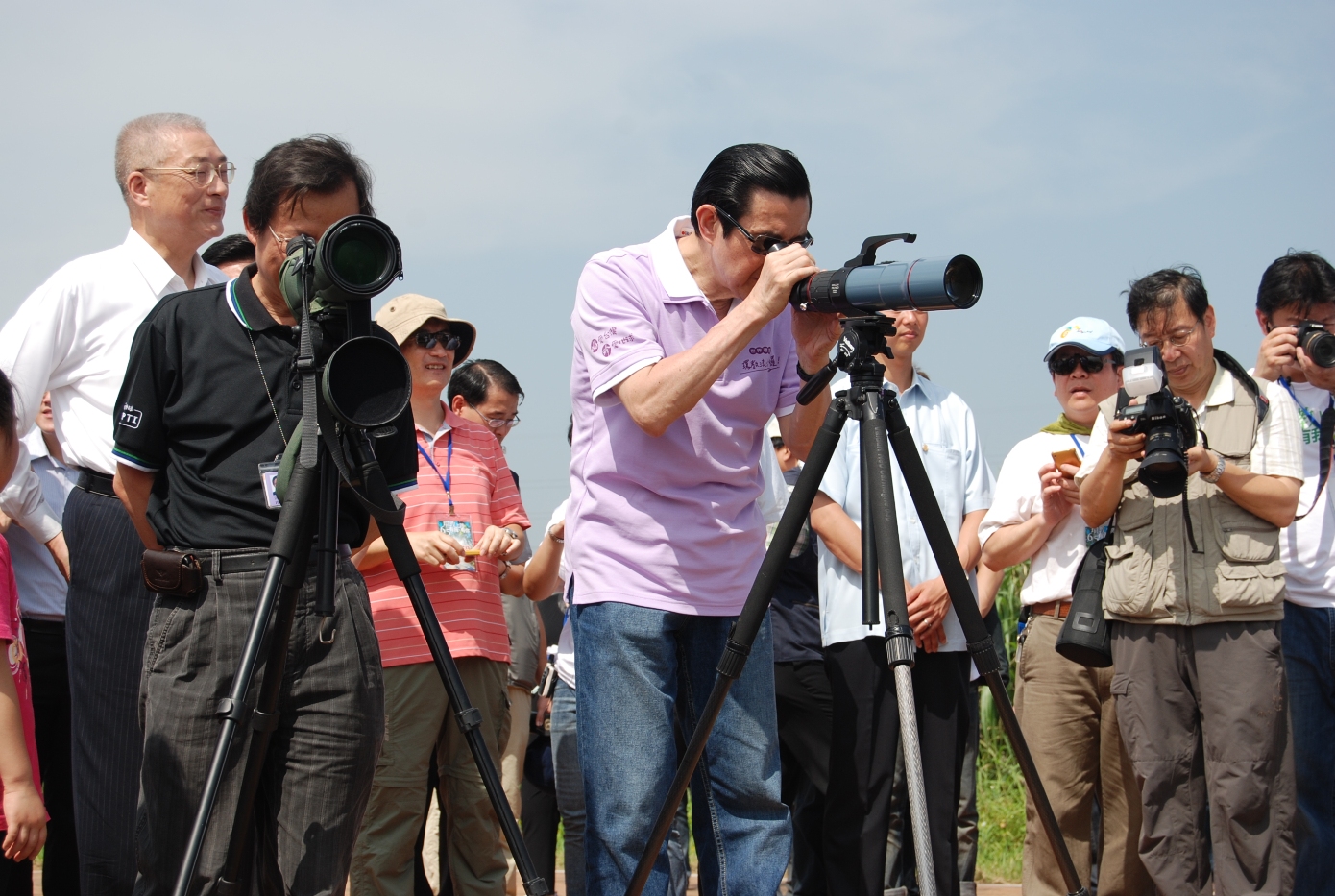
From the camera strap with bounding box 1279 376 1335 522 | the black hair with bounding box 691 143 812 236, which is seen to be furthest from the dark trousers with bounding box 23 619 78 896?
the camera strap with bounding box 1279 376 1335 522

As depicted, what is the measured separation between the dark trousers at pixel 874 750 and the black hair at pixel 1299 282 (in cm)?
200

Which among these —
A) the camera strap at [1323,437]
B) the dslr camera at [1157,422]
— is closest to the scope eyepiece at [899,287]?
the dslr camera at [1157,422]

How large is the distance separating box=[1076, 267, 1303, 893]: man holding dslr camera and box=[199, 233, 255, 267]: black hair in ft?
10.7

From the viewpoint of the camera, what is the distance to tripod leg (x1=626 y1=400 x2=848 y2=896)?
2.43m

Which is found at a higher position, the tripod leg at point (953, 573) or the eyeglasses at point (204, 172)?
the eyeglasses at point (204, 172)

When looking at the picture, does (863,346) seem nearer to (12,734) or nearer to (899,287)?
(899,287)

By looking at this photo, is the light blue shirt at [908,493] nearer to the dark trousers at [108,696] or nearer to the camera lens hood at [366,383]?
the dark trousers at [108,696]

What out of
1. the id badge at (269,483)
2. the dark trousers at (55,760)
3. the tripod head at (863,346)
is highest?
the tripod head at (863,346)

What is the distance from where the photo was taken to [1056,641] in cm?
448

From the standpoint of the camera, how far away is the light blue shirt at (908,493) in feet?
14.4

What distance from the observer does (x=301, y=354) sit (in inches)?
86.1

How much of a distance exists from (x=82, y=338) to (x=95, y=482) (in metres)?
0.48

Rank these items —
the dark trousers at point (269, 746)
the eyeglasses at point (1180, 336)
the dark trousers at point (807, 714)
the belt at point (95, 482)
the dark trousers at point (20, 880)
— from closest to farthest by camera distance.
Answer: the dark trousers at point (269, 746) → the belt at point (95, 482) → the dark trousers at point (20, 880) → the eyeglasses at point (1180, 336) → the dark trousers at point (807, 714)

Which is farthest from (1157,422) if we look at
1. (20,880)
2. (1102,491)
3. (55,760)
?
(20,880)
